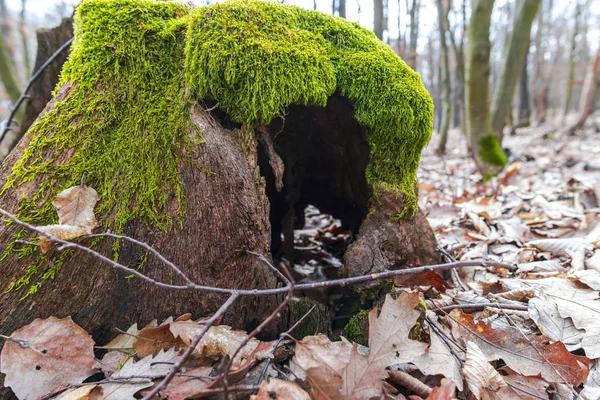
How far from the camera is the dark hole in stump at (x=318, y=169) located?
2156mm

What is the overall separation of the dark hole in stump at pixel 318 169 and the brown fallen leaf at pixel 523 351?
0.90 meters

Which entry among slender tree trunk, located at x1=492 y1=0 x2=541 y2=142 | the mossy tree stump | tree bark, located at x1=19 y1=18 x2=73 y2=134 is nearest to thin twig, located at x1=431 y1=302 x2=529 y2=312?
the mossy tree stump

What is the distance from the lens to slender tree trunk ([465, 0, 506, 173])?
5410 millimetres

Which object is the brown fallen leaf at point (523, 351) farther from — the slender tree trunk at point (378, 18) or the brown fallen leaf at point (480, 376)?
the slender tree trunk at point (378, 18)

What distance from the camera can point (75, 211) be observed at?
4.73ft

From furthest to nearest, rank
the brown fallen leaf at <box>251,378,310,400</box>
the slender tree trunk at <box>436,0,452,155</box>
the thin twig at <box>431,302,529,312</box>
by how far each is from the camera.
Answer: the slender tree trunk at <box>436,0,452,155</box>
the thin twig at <box>431,302,529,312</box>
the brown fallen leaf at <box>251,378,310,400</box>

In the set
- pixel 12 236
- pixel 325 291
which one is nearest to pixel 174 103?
pixel 12 236

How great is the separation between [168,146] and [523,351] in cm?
188

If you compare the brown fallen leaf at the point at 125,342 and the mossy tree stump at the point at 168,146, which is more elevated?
the mossy tree stump at the point at 168,146

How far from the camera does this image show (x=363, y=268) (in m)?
1.76

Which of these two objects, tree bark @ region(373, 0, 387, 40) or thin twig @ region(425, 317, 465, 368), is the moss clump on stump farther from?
tree bark @ region(373, 0, 387, 40)

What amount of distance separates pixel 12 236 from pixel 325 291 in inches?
64.9

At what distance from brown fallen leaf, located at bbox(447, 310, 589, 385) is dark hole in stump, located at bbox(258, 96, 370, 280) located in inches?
35.6

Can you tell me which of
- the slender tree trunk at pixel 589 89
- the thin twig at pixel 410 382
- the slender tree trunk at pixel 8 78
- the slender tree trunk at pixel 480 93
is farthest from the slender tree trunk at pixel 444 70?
the slender tree trunk at pixel 8 78
